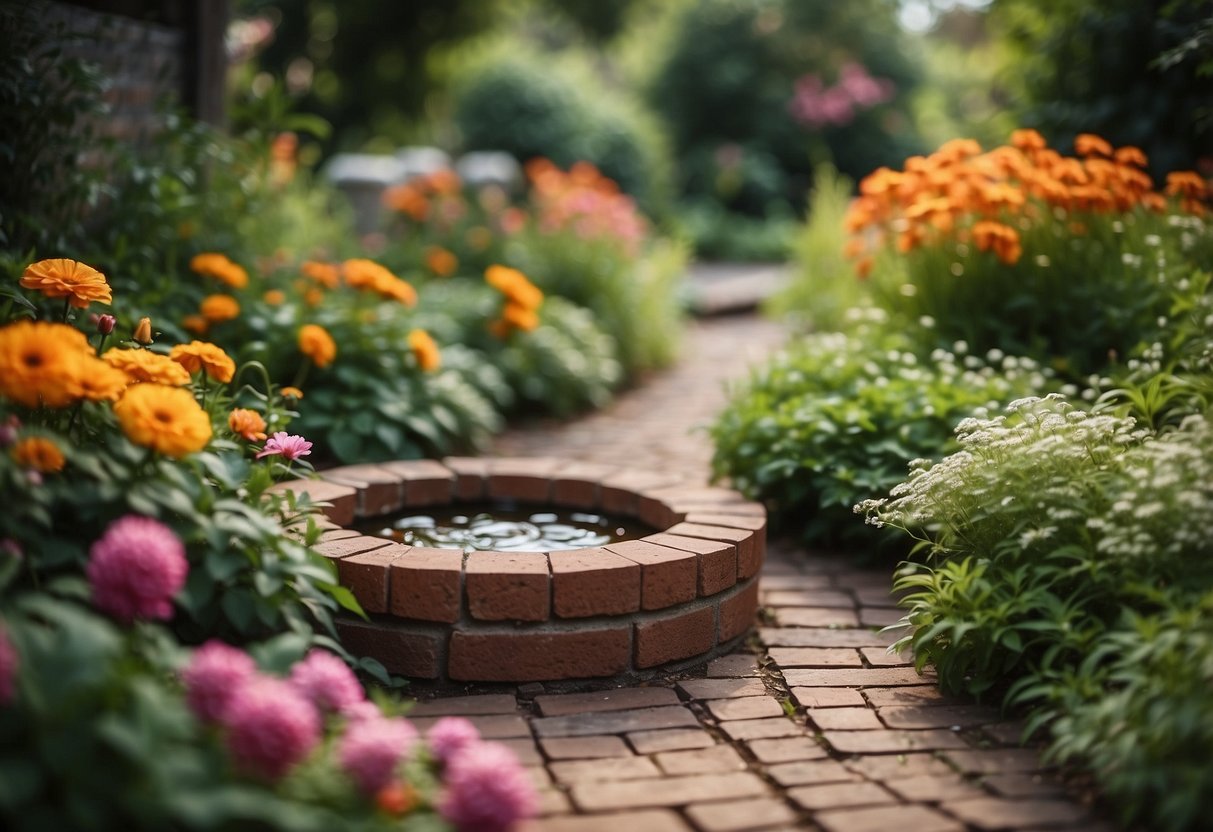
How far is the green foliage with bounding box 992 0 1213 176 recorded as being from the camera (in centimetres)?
508

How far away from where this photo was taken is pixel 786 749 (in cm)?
247

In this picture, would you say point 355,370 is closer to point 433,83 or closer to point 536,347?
point 536,347

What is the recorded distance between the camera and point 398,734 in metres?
1.80

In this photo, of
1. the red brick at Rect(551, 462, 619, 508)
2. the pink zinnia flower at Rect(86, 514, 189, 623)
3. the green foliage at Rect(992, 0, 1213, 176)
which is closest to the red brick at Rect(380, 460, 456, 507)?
the red brick at Rect(551, 462, 619, 508)

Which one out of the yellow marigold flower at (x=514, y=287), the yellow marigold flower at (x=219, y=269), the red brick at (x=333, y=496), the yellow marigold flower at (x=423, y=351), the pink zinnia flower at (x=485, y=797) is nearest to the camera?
the pink zinnia flower at (x=485, y=797)

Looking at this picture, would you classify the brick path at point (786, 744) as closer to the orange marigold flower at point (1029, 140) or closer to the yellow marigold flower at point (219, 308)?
the yellow marigold flower at point (219, 308)

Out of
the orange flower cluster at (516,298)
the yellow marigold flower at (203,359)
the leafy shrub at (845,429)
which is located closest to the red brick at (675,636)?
the leafy shrub at (845,429)

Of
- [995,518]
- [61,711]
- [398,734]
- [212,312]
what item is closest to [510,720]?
[398,734]

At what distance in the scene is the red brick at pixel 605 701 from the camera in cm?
263

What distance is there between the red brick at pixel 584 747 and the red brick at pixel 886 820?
0.47 metres

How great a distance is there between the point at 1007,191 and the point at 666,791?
2.86 meters

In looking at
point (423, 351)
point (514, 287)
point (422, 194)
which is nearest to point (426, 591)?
point (423, 351)

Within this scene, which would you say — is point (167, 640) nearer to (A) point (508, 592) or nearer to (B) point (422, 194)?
(A) point (508, 592)

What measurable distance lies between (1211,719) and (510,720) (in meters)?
1.41
